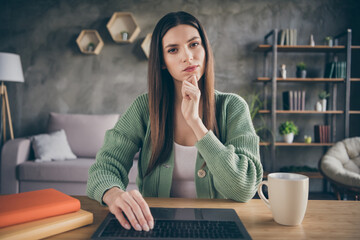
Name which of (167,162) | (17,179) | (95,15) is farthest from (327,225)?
(95,15)

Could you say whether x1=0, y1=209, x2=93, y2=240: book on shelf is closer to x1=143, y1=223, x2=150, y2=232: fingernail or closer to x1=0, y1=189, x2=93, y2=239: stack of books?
x1=0, y1=189, x2=93, y2=239: stack of books

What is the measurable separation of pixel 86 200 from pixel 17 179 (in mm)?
2310

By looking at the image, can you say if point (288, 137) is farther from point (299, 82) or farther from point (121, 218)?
point (121, 218)

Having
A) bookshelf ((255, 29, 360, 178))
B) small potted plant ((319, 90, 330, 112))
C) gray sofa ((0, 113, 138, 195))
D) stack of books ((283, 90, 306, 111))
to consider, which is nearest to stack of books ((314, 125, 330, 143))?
bookshelf ((255, 29, 360, 178))

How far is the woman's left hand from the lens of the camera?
964 mm

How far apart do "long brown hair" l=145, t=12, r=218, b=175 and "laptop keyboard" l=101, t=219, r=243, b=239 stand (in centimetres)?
51

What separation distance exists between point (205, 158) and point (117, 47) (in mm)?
3181

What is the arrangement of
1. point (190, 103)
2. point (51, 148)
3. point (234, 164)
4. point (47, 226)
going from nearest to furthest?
point (47, 226), point (234, 164), point (190, 103), point (51, 148)

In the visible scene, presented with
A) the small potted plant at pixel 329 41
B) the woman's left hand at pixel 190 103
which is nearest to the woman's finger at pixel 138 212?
the woman's left hand at pixel 190 103

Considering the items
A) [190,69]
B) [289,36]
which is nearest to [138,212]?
[190,69]

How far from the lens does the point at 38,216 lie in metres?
0.62

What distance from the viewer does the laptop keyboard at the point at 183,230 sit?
1.89 ft

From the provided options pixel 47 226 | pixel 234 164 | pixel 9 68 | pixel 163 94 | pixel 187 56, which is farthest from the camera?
pixel 9 68

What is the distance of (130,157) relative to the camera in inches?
43.9
